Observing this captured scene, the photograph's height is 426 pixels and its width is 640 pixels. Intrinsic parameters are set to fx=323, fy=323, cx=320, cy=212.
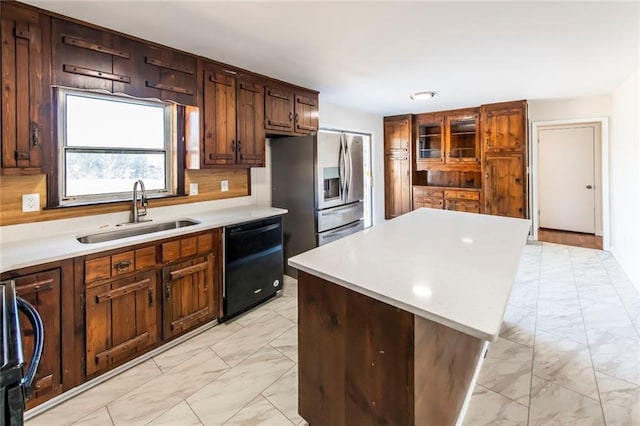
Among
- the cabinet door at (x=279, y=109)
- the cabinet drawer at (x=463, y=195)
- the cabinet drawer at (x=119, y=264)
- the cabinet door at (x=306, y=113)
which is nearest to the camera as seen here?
the cabinet drawer at (x=119, y=264)

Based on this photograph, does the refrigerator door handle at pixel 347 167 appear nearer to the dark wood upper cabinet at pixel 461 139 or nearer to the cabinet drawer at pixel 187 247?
the cabinet drawer at pixel 187 247

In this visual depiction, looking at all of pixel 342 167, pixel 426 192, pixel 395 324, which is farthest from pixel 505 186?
pixel 395 324

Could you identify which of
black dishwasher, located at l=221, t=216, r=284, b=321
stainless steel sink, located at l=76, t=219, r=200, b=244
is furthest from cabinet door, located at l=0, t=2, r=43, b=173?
black dishwasher, located at l=221, t=216, r=284, b=321

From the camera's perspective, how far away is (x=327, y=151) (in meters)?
3.79

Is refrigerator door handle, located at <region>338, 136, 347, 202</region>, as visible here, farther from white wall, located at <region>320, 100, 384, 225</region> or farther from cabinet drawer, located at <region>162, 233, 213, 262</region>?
cabinet drawer, located at <region>162, 233, 213, 262</region>

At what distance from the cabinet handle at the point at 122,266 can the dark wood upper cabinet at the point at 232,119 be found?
44.6 inches

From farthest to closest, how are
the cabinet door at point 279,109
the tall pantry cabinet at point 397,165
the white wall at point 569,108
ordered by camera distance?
the tall pantry cabinet at point 397,165 → the white wall at point 569,108 → the cabinet door at point 279,109

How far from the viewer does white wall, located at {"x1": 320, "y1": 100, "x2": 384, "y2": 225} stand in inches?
190

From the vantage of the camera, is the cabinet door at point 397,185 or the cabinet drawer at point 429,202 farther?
the cabinet door at point 397,185

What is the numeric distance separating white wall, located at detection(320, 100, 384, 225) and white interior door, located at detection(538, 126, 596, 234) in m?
3.04

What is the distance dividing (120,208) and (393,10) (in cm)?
248

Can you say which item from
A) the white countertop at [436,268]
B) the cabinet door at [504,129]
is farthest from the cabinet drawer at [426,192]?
the white countertop at [436,268]

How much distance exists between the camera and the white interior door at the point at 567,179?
584 cm

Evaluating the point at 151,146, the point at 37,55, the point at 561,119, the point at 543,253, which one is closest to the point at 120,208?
the point at 151,146
